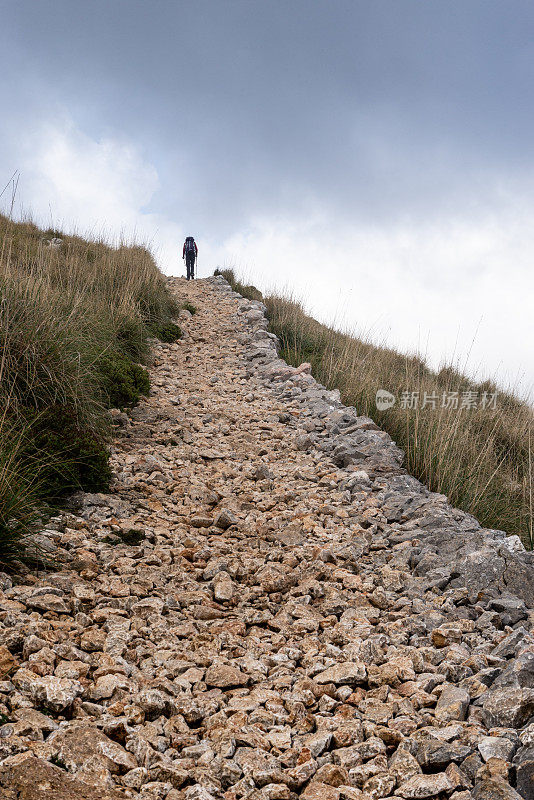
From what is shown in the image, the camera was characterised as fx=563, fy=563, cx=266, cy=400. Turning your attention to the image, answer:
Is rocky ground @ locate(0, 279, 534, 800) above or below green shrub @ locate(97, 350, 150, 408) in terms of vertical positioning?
below

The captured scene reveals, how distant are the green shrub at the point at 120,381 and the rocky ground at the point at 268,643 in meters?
1.34

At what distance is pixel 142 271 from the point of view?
12031 mm

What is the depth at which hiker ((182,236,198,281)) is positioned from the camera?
1867 cm

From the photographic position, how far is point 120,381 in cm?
730

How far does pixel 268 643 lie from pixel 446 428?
3.66 meters

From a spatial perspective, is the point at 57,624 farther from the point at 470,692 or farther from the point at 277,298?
the point at 277,298

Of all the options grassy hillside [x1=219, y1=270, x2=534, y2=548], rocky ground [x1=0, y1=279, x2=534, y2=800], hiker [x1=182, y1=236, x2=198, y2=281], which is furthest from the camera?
hiker [x1=182, y1=236, x2=198, y2=281]

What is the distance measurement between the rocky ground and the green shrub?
1.34 meters

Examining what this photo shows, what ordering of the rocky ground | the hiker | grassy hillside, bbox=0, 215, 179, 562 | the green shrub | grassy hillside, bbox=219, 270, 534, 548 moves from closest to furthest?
the rocky ground < grassy hillside, bbox=0, 215, 179, 562 < grassy hillside, bbox=219, 270, 534, 548 < the green shrub < the hiker

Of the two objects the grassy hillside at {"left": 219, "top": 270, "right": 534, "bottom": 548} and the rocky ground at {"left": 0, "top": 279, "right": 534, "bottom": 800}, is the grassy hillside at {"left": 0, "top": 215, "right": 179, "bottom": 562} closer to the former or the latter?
the rocky ground at {"left": 0, "top": 279, "right": 534, "bottom": 800}

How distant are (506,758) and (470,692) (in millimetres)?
515

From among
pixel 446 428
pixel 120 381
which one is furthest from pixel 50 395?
pixel 446 428

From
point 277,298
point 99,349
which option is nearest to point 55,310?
point 99,349

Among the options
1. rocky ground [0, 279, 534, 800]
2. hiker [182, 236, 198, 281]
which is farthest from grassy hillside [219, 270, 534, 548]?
hiker [182, 236, 198, 281]
